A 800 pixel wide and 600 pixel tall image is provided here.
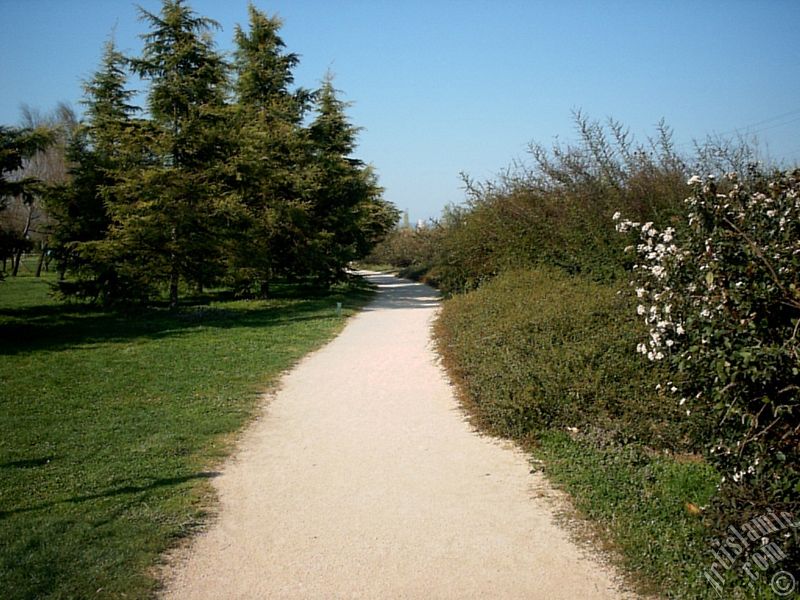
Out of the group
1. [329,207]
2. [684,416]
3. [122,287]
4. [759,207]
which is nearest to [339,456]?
[684,416]

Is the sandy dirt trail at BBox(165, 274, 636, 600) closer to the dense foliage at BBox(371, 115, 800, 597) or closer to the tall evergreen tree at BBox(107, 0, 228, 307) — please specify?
the dense foliage at BBox(371, 115, 800, 597)

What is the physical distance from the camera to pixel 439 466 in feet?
19.1

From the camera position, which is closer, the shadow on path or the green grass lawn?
the green grass lawn

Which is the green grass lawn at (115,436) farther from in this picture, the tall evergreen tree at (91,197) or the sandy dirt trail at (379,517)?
the tall evergreen tree at (91,197)

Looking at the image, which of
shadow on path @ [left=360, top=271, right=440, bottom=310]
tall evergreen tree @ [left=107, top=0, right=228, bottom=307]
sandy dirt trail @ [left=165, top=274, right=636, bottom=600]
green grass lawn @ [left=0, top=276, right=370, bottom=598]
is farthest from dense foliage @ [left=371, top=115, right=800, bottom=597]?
tall evergreen tree @ [left=107, top=0, right=228, bottom=307]

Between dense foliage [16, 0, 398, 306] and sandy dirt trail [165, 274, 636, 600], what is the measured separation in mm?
12050

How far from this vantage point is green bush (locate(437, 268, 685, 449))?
5867mm

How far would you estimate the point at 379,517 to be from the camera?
469 centimetres

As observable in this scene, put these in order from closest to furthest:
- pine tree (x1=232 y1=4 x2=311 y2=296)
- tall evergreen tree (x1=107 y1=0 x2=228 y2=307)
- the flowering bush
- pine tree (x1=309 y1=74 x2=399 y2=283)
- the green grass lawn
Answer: the flowering bush, the green grass lawn, tall evergreen tree (x1=107 y1=0 x2=228 y2=307), pine tree (x1=232 y1=4 x2=311 y2=296), pine tree (x1=309 y1=74 x2=399 y2=283)

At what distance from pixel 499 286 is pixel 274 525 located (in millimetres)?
7862

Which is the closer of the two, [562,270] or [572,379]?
[572,379]

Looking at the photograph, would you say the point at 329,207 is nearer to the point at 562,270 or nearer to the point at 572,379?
the point at 562,270

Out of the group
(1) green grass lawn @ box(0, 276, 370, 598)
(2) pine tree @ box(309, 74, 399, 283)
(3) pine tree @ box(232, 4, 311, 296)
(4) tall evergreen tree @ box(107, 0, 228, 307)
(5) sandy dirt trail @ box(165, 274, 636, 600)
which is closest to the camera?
(5) sandy dirt trail @ box(165, 274, 636, 600)

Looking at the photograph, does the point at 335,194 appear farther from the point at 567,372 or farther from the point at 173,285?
the point at 567,372
